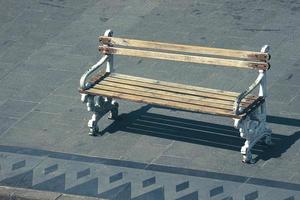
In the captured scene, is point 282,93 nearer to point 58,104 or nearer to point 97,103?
point 97,103

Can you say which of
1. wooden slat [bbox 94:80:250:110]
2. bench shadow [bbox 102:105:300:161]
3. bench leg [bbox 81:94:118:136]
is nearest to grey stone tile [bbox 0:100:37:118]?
bench leg [bbox 81:94:118:136]

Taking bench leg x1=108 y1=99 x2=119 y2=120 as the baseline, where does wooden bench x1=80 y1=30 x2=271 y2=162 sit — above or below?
above

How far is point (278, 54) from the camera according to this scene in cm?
1437

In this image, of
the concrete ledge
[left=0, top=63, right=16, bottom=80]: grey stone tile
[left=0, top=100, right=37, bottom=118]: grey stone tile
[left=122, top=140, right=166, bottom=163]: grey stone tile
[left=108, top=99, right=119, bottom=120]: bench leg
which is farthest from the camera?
[left=0, top=63, right=16, bottom=80]: grey stone tile

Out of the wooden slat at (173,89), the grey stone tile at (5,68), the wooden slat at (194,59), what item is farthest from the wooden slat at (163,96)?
the grey stone tile at (5,68)

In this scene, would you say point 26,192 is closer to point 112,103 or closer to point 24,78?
point 112,103

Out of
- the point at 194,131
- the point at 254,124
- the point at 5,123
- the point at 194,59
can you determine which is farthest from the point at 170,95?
the point at 5,123

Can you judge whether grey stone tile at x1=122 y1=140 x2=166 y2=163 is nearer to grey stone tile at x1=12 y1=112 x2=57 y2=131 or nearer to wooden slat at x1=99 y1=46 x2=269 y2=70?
wooden slat at x1=99 y1=46 x2=269 y2=70

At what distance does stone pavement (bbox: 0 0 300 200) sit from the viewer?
38.8 ft

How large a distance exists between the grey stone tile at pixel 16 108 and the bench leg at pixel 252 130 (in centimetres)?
320

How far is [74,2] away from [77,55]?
192 centimetres

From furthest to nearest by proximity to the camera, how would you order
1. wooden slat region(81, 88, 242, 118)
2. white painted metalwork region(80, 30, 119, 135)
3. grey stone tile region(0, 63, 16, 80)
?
1. grey stone tile region(0, 63, 16, 80)
2. white painted metalwork region(80, 30, 119, 135)
3. wooden slat region(81, 88, 242, 118)

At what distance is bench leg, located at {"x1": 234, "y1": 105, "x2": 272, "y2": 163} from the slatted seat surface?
0.55 ft

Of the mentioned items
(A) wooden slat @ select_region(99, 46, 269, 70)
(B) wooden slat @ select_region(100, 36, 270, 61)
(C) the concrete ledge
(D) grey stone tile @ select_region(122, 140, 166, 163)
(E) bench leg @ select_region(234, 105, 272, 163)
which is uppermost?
(B) wooden slat @ select_region(100, 36, 270, 61)
